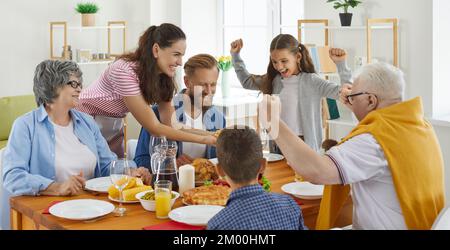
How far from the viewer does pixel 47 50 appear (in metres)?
5.80

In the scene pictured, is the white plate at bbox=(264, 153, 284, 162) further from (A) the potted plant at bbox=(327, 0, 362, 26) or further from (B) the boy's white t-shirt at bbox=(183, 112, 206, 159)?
(A) the potted plant at bbox=(327, 0, 362, 26)

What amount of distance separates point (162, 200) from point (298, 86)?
5.64 feet

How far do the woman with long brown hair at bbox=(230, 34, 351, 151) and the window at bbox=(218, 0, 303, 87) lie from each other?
1.82 metres

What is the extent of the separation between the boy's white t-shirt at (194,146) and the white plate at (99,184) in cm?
62

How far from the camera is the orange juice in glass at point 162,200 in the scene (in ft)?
7.64

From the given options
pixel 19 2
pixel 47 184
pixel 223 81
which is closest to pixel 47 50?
pixel 19 2

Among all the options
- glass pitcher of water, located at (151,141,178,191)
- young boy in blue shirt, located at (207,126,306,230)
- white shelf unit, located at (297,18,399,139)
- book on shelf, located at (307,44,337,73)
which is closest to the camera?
young boy in blue shirt, located at (207,126,306,230)

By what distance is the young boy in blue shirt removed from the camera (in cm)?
193

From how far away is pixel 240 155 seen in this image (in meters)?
2.00

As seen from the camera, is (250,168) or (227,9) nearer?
(250,168)

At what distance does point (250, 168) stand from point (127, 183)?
0.62 m

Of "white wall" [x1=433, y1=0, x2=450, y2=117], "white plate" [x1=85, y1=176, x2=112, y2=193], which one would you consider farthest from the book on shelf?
"white plate" [x1=85, y1=176, x2=112, y2=193]

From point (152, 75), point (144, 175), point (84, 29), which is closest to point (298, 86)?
point (152, 75)
